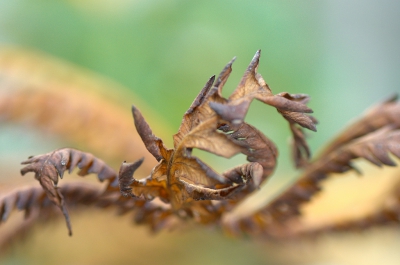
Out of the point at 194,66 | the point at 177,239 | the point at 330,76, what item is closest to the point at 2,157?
the point at 177,239

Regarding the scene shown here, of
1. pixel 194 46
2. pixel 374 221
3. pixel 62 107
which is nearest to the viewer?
pixel 374 221

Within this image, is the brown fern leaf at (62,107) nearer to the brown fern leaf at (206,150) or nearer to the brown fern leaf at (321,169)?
the brown fern leaf at (321,169)

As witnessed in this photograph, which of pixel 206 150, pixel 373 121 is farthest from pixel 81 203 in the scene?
pixel 373 121

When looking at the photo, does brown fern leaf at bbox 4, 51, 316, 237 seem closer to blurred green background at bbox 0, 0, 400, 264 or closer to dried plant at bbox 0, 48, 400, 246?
dried plant at bbox 0, 48, 400, 246

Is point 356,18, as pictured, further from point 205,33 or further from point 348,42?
point 205,33

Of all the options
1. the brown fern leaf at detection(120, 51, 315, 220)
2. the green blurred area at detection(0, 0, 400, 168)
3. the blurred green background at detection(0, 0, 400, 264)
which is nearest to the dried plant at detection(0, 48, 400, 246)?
the brown fern leaf at detection(120, 51, 315, 220)

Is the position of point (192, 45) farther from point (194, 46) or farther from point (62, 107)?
point (62, 107)
